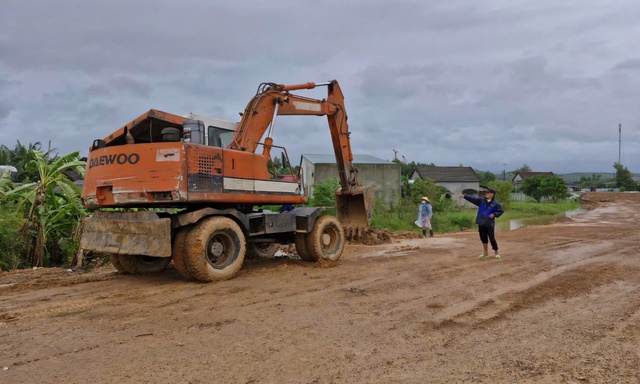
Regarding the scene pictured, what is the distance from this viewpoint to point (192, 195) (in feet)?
23.7

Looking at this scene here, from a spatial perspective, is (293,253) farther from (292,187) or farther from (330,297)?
(330,297)

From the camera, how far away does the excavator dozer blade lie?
278 inches

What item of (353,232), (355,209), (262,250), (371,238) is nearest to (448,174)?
(371,238)

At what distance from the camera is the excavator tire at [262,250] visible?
1031 cm

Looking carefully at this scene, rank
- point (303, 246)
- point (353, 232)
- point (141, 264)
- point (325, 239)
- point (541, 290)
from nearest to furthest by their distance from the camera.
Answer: point (541, 290) < point (141, 264) < point (303, 246) < point (325, 239) < point (353, 232)

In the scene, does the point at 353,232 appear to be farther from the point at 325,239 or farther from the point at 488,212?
the point at 488,212

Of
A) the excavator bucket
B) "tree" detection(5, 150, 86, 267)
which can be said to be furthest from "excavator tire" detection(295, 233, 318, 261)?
"tree" detection(5, 150, 86, 267)

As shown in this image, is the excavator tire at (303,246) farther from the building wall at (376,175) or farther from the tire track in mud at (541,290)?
the building wall at (376,175)

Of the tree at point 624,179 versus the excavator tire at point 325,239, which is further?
the tree at point 624,179

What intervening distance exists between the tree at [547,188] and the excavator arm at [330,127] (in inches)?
1656

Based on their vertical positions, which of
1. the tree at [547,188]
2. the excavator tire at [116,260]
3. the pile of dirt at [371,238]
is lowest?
the pile of dirt at [371,238]

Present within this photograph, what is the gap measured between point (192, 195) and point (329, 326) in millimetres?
3142

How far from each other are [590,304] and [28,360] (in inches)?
249

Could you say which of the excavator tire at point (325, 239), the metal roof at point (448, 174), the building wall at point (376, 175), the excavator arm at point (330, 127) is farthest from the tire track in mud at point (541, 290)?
the metal roof at point (448, 174)
